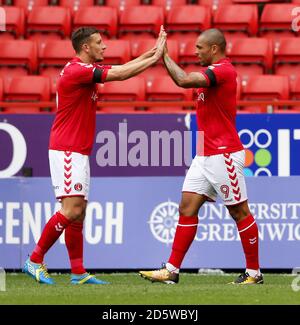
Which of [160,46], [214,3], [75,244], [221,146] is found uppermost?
[214,3]

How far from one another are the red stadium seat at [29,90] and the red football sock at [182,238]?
4.70 metres

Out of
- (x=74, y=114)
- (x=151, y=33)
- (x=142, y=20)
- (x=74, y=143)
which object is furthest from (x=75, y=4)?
(x=74, y=143)

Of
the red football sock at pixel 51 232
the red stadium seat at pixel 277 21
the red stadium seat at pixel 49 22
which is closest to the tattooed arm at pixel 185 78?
the red football sock at pixel 51 232

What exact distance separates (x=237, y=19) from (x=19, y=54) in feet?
9.25

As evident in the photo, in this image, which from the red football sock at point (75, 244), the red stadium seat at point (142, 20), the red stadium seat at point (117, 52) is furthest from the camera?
the red stadium seat at point (142, 20)

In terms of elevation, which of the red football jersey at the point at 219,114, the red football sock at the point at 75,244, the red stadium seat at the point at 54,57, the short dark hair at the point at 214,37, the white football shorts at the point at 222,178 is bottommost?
the red football sock at the point at 75,244

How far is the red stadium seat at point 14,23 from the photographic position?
15305 millimetres

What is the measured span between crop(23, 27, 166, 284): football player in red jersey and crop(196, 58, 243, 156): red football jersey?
0.55m

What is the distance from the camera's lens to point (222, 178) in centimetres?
952

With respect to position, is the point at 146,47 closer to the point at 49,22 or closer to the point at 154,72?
the point at 154,72

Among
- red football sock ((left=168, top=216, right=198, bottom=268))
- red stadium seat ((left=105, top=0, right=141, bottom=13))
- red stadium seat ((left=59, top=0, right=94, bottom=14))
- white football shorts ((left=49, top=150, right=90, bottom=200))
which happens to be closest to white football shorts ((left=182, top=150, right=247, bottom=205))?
red football sock ((left=168, top=216, right=198, bottom=268))

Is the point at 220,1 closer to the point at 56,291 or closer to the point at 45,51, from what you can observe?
the point at 45,51

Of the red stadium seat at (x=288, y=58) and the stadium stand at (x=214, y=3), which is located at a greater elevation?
the stadium stand at (x=214, y=3)

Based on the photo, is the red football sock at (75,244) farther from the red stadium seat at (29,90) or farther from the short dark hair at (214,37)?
the red stadium seat at (29,90)
